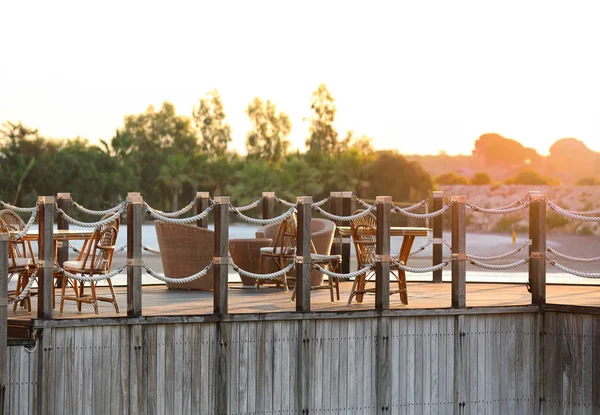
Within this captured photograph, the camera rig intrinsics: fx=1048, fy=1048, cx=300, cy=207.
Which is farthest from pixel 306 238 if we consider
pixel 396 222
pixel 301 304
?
pixel 396 222

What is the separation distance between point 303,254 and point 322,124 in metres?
56.7

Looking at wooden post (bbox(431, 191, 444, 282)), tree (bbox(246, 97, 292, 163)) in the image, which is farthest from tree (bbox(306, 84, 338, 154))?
A: wooden post (bbox(431, 191, 444, 282))

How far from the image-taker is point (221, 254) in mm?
8711

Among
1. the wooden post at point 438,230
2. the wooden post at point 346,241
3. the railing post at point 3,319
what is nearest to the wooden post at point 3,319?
the railing post at point 3,319

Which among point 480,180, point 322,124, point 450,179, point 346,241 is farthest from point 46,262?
point 480,180

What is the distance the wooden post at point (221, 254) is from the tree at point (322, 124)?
5587 centimetres

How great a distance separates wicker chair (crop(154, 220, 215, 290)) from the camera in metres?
11.0

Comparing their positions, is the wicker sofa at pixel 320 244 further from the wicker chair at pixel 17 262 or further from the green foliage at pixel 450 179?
the green foliage at pixel 450 179

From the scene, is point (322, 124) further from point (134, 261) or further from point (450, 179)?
point (134, 261)

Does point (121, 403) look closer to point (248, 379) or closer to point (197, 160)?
point (248, 379)

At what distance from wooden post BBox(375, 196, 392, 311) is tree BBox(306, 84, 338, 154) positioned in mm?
55299

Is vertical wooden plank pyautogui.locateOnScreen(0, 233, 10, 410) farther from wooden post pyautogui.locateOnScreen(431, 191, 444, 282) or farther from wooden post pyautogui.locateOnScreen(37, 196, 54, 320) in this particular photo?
wooden post pyautogui.locateOnScreen(431, 191, 444, 282)

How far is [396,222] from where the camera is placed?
Result: 42.2 m

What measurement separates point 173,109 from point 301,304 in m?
57.6
